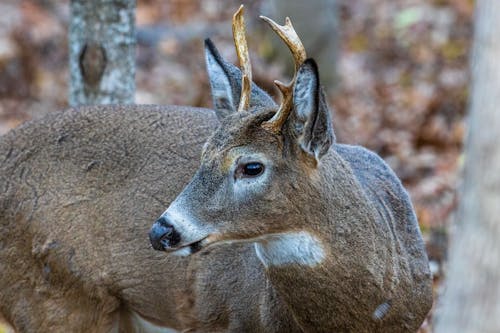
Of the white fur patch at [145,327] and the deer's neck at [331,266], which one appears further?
the white fur patch at [145,327]

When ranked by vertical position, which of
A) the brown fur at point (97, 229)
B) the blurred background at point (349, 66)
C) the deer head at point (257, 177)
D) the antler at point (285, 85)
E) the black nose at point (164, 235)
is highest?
the antler at point (285, 85)

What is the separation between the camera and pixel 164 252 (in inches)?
247

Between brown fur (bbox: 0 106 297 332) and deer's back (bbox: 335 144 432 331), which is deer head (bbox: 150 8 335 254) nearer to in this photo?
deer's back (bbox: 335 144 432 331)

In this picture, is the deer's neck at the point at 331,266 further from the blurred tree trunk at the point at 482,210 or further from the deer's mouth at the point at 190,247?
the blurred tree trunk at the point at 482,210

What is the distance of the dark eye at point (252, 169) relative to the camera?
220 inches

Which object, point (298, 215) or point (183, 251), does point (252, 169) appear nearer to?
point (298, 215)

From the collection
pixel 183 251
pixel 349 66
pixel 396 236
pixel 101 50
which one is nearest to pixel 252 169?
pixel 183 251

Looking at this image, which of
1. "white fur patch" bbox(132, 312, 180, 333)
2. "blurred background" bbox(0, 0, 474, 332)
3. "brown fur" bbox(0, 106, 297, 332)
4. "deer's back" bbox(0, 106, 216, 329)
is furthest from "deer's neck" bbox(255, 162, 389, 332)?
"blurred background" bbox(0, 0, 474, 332)

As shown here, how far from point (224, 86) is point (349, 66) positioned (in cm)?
1022

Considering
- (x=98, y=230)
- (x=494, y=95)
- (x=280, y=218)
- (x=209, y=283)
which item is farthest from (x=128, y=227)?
(x=494, y=95)

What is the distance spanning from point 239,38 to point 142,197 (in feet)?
4.83

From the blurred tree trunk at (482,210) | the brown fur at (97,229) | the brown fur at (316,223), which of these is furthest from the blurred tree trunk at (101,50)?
the blurred tree trunk at (482,210)

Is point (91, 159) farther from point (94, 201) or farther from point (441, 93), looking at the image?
point (441, 93)

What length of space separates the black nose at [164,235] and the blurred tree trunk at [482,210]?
2328 millimetres
